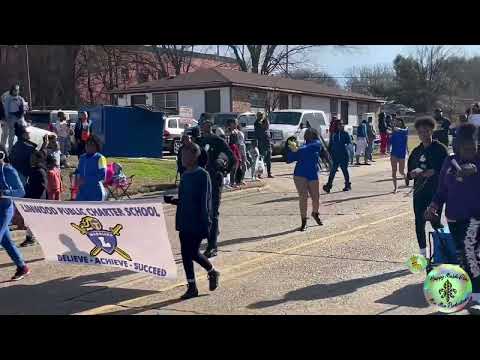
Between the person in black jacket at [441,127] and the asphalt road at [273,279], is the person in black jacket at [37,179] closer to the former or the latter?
the asphalt road at [273,279]

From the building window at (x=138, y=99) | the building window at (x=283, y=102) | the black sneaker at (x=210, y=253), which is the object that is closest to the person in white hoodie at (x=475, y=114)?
the black sneaker at (x=210, y=253)

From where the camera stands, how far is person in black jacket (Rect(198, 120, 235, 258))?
28.1 ft

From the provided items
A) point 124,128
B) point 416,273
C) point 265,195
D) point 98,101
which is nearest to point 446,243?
point 416,273

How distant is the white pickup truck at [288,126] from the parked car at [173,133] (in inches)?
123

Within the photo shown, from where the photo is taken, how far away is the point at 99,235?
23.6 ft

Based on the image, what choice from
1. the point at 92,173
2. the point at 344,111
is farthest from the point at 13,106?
the point at 344,111

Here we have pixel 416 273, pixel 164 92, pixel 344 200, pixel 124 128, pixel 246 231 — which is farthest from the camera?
pixel 164 92

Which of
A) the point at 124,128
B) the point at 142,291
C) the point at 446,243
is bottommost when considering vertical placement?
the point at 142,291

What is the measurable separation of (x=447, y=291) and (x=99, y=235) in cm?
387

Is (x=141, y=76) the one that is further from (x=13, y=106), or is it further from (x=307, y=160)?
(x=307, y=160)

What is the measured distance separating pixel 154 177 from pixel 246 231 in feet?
21.2

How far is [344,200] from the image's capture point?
555 inches

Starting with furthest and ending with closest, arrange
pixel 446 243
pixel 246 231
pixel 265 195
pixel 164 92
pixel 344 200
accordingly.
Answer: pixel 164 92, pixel 265 195, pixel 344 200, pixel 246 231, pixel 446 243
